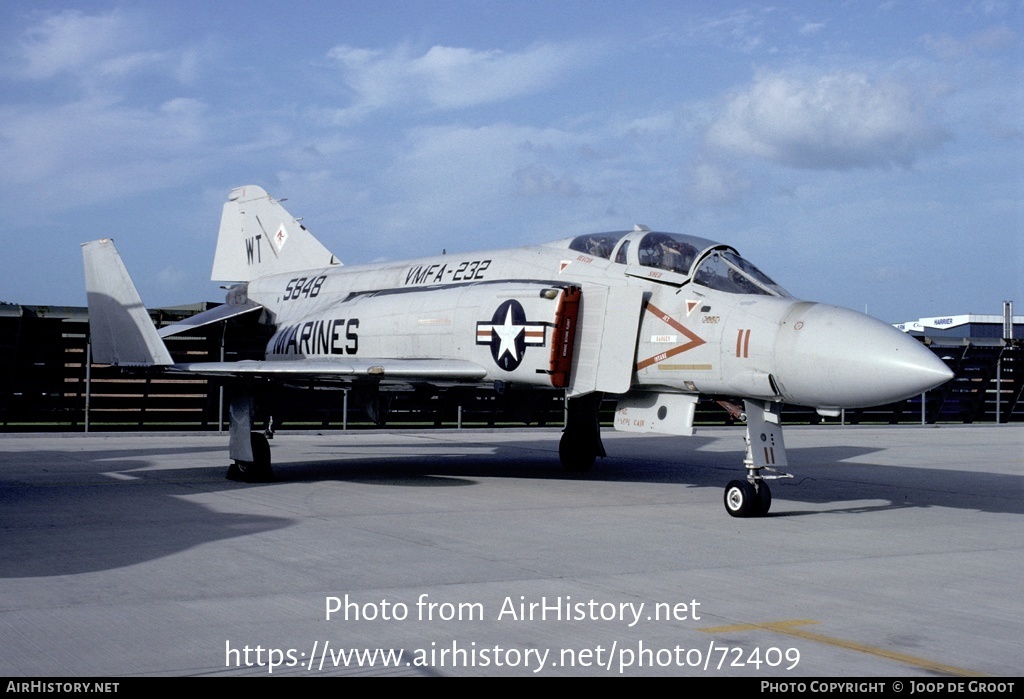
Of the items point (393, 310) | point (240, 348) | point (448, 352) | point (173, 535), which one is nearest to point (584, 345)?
point (448, 352)

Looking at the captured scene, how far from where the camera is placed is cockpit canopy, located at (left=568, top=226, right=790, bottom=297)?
1065cm

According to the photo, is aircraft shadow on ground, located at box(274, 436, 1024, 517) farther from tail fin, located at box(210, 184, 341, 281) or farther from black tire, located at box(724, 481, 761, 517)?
tail fin, located at box(210, 184, 341, 281)

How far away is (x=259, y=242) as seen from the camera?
19.6 metres

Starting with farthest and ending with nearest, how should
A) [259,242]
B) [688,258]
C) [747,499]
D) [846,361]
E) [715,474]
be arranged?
[259,242] → [715,474] → [688,258] → [747,499] → [846,361]

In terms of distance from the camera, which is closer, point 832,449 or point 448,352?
point 448,352

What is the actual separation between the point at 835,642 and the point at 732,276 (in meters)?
6.00

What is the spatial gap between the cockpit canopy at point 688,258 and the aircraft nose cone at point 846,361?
85 cm

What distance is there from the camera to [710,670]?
4.68 meters

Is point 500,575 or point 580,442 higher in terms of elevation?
point 580,442

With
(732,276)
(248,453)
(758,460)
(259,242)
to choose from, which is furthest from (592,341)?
(259,242)

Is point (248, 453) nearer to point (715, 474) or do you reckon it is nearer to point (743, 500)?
point (743, 500)

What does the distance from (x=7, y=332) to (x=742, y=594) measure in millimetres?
20377

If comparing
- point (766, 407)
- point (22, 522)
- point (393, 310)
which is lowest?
point (22, 522)

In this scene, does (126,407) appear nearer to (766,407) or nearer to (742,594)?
(766,407)
